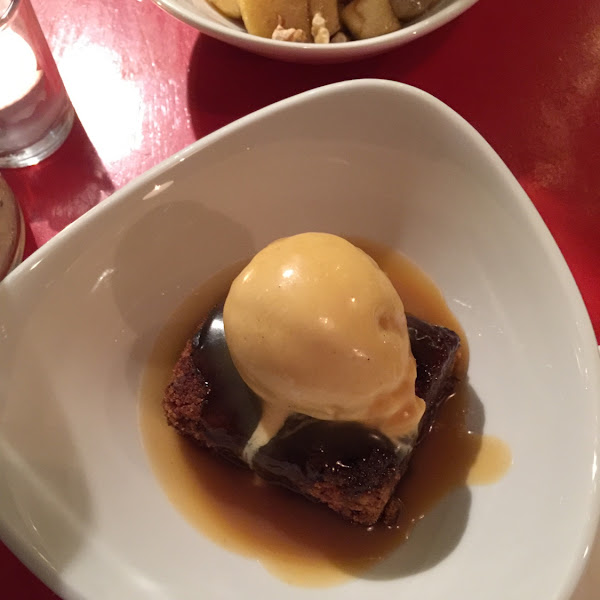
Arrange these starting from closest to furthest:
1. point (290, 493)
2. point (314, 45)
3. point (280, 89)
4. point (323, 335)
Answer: point (323, 335) < point (290, 493) < point (314, 45) < point (280, 89)

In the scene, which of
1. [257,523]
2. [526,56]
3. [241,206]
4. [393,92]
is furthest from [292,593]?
[526,56]

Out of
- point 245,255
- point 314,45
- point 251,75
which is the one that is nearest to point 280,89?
point 251,75

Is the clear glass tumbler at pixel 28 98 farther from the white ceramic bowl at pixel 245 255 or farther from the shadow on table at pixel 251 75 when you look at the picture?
the white ceramic bowl at pixel 245 255

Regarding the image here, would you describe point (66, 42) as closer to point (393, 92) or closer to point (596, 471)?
point (393, 92)

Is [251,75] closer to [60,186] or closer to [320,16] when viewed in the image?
[320,16]

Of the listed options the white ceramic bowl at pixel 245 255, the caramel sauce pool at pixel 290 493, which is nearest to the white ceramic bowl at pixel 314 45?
the white ceramic bowl at pixel 245 255
